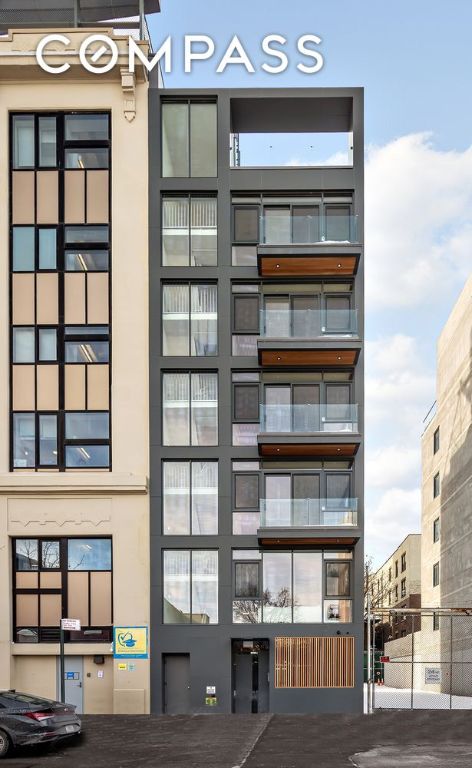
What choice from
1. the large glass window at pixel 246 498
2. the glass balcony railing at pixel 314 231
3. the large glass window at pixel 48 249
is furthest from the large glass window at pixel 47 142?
the large glass window at pixel 246 498

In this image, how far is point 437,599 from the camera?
6844cm

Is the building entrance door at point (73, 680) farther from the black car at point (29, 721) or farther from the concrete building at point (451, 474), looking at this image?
the concrete building at point (451, 474)

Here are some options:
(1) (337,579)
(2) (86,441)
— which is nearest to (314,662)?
(1) (337,579)

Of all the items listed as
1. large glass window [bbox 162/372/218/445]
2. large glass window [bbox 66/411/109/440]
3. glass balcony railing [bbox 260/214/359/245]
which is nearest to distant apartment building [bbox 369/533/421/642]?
large glass window [bbox 162/372/218/445]

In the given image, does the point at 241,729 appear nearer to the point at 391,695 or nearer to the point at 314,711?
the point at 314,711

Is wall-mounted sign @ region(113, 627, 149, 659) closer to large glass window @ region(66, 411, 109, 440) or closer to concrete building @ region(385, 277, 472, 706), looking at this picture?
large glass window @ region(66, 411, 109, 440)

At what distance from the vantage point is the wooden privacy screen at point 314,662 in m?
36.1

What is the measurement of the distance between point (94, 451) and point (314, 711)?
11647 mm

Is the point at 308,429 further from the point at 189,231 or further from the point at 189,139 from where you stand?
the point at 189,139

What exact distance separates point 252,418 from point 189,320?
4.18 m

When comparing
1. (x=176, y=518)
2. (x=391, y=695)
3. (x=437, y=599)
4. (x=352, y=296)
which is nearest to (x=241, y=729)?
(x=176, y=518)

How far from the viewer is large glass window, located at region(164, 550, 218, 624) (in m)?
36.6

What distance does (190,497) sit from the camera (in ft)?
122

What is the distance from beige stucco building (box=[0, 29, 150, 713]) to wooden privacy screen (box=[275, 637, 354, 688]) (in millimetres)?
4728
